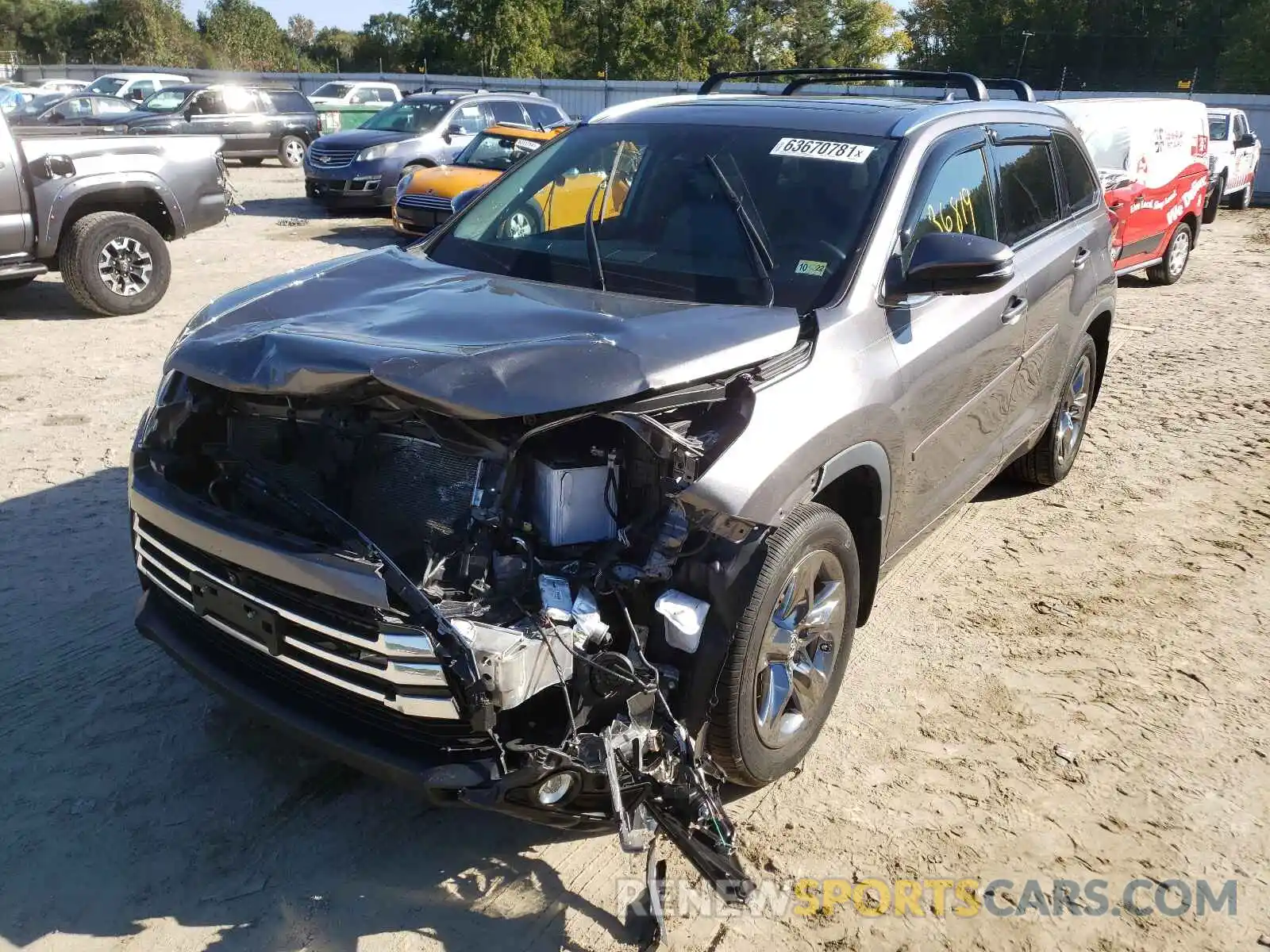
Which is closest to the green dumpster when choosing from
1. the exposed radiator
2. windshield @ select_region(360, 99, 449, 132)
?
windshield @ select_region(360, 99, 449, 132)

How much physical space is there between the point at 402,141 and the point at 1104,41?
42718mm

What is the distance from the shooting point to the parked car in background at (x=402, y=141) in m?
14.6

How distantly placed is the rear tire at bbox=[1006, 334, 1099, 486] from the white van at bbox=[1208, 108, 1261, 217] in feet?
44.9

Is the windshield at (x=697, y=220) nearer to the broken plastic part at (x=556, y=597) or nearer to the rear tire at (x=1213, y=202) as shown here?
the broken plastic part at (x=556, y=597)

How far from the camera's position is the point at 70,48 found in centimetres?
6106

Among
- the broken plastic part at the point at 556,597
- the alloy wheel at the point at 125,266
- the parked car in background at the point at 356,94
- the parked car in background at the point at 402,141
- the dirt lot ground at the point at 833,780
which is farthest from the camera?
the parked car in background at the point at 356,94

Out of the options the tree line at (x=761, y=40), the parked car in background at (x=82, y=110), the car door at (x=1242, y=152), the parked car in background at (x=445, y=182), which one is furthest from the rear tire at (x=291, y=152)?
the tree line at (x=761, y=40)

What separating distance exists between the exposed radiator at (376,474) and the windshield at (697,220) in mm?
1027

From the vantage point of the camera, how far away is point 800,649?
3.12 metres

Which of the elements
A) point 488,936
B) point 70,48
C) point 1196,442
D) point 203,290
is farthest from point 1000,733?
point 70,48

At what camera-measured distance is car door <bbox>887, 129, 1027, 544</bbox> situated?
350cm

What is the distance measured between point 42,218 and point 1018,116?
7.38 meters

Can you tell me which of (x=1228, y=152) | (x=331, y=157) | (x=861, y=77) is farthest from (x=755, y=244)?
(x=1228, y=152)

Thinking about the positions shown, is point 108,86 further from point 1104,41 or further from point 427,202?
point 1104,41
